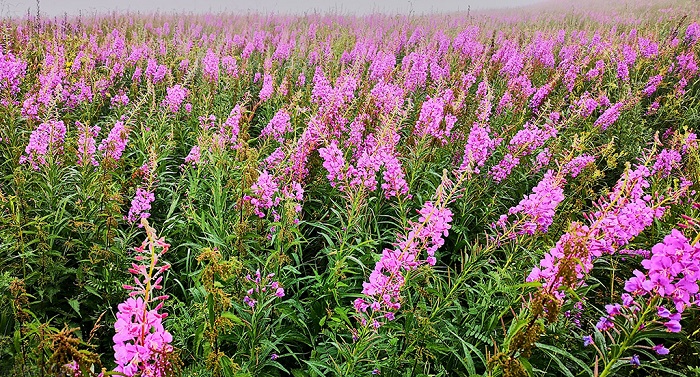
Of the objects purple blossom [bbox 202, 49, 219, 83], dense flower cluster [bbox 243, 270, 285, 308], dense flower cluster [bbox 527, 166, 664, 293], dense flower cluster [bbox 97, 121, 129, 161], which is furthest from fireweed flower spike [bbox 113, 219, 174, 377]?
purple blossom [bbox 202, 49, 219, 83]

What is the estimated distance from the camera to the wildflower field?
77.1 inches

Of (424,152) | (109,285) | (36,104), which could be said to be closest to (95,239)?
(109,285)

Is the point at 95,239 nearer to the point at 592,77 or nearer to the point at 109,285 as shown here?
the point at 109,285

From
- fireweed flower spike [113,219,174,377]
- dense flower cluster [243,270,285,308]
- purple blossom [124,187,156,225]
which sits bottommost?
dense flower cluster [243,270,285,308]

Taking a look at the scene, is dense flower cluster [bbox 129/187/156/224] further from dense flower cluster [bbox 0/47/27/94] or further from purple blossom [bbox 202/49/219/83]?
purple blossom [bbox 202/49/219/83]

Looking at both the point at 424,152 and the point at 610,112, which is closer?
the point at 424,152

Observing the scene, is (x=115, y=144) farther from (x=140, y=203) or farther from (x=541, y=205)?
(x=541, y=205)

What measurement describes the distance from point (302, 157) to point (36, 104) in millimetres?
3399

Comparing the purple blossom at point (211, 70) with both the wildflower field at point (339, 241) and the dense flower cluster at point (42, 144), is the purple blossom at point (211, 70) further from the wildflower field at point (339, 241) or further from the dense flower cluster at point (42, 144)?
the dense flower cluster at point (42, 144)

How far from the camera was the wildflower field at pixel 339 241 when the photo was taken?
196 cm

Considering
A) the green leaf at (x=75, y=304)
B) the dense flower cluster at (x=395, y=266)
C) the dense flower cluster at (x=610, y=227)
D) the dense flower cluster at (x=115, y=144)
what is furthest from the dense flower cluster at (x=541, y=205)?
the dense flower cluster at (x=115, y=144)

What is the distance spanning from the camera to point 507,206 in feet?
15.5

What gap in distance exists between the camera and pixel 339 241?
3.06 m

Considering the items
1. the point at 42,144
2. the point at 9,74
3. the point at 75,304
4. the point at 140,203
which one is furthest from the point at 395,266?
the point at 9,74
